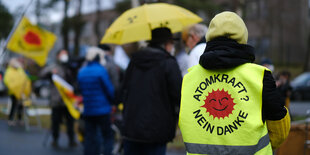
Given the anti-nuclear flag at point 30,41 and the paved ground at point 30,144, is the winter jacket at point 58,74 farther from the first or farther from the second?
the anti-nuclear flag at point 30,41

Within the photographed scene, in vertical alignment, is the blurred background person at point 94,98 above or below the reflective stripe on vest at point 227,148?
below

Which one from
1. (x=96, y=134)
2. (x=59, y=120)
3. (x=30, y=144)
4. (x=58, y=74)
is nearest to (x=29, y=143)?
(x=30, y=144)

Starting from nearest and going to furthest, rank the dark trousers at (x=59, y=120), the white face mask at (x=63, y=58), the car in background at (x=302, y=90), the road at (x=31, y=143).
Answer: the road at (x=31, y=143) → the white face mask at (x=63, y=58) → the dark trousers at (x=59, y=120) → the car in background at (x=302, y=90)

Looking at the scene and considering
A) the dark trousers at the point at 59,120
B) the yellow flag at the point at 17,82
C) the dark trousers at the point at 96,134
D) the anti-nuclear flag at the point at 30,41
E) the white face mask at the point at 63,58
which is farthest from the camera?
the yellow flag at the point at 17,82

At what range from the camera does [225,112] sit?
2.55m

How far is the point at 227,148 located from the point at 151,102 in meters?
1.50

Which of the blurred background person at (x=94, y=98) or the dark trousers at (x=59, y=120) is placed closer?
the blurred background person at (x=94, y=98)

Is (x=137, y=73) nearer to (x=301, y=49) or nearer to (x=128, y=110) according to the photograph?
(x=128, y=110)

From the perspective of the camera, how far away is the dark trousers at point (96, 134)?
5.80 meters

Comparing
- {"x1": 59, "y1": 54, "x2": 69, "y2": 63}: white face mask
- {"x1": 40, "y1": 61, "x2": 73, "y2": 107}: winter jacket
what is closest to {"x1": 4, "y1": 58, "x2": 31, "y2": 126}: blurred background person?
{"x1": 40, "y1": 61, "x2": 73, "y2": 107}: winter jacket

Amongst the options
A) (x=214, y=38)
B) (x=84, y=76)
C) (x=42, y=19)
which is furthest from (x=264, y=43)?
(x=214, y=38)

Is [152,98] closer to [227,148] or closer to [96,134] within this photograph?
[227,148]

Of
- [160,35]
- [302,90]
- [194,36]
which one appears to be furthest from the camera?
[302,90]

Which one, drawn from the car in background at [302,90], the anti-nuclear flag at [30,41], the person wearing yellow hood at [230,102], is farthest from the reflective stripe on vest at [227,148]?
the car in background at [302,90]
